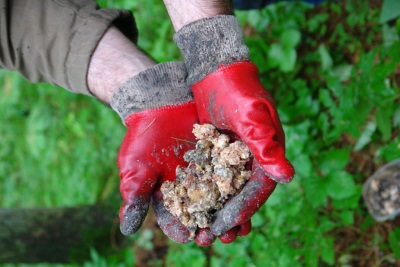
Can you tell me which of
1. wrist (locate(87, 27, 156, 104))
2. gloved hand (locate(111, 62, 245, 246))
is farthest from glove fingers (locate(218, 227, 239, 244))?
wrist (locate(87, 27, 156, 104))

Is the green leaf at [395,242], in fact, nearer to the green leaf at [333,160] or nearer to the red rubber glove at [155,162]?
the green leaf at [333,160]

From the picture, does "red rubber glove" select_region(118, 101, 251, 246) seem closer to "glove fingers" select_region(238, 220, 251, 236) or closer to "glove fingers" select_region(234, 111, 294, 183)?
"glove fingers" select_region(238, 220, 251, 236)

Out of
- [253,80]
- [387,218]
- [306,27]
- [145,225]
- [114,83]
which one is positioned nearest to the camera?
[253,80]

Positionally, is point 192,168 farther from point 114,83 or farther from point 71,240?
point 71,240

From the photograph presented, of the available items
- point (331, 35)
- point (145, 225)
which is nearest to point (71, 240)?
point (145, 225)

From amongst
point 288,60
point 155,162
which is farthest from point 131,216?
point 288,60

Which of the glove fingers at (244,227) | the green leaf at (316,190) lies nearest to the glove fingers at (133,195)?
the glove fingers at (244,227)

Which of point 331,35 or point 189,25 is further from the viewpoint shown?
point 331,35
